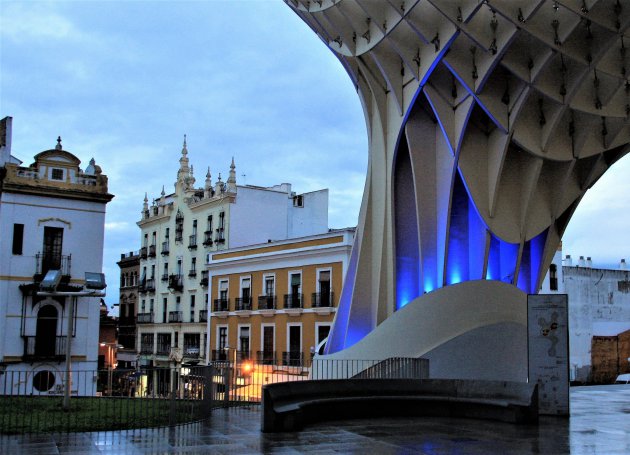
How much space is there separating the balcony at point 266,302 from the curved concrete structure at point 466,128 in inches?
796

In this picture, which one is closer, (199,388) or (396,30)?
(199,388)

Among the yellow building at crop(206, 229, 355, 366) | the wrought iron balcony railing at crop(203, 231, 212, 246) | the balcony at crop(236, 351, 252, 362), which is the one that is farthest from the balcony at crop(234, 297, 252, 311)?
the wrought iron balcony railing at crop(203, 231, 212, 246)

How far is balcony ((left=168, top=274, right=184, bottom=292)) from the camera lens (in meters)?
56.7

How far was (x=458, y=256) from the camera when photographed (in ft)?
76.9

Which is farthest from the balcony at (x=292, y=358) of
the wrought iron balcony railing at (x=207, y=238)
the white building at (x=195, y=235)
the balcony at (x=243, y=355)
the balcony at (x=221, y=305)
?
the wrought iron balcony railing at (x=207, y=238)

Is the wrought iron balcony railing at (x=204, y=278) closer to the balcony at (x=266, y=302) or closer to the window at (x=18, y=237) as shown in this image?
the balcony at (x=266, y=302)

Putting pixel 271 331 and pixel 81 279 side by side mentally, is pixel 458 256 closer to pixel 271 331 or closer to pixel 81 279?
pixel 81 279

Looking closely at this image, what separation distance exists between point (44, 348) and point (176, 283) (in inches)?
914

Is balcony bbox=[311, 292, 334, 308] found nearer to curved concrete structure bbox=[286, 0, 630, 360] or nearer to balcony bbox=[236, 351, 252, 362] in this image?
balcony bbox=[236, 351, 252, 362]

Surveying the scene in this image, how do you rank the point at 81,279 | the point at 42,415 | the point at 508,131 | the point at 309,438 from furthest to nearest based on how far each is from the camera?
the point at 81,279 < the point at 508,131 < the point at 42,415 < the point at 309,438

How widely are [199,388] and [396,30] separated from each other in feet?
37.5

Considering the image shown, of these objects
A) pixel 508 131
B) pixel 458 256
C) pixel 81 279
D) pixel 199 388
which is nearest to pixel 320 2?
pixel 508 131

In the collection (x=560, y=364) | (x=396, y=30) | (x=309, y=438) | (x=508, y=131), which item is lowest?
(x=309, y=438)

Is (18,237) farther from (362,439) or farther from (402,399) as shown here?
(362,439)
